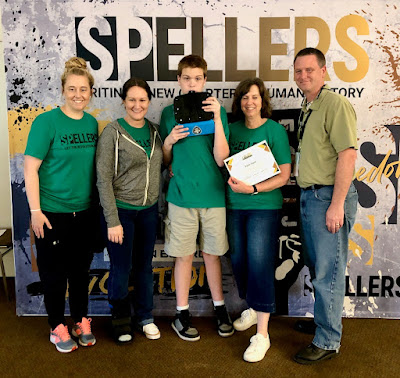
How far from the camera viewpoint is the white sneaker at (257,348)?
2.17 meters

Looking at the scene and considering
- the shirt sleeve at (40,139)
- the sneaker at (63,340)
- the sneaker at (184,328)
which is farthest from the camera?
the sneaker at (184,328)

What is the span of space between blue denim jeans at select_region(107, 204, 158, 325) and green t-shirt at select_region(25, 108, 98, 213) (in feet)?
0.85

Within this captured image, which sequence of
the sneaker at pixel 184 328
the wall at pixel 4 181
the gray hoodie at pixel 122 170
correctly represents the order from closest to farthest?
the gray hoodie at pixel 122 170 < the sneaker at pixel 184 328 < the wall at pixel 4 181

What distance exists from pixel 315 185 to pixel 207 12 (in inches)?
49.4

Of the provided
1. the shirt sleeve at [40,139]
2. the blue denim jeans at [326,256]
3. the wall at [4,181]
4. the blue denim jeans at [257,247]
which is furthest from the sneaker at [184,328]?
the wall at [4,181]

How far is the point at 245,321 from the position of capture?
8.26 feet

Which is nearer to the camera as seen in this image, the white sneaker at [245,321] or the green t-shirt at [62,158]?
the green t-shirt at [62,158]

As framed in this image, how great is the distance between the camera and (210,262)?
2414 millimetres

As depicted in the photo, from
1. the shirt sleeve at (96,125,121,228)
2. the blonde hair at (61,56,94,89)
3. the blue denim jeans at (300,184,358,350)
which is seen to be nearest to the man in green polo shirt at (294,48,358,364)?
the blue denim jeans at (300,184,358,350)

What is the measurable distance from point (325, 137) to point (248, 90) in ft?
1.58

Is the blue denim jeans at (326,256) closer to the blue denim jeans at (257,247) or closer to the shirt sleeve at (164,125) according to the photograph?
the blue denim jeans at (257,247)

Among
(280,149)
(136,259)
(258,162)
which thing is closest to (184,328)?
(136,259)

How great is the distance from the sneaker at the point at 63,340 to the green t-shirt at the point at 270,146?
1154 millimetres

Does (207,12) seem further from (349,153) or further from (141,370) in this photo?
(141,370)
